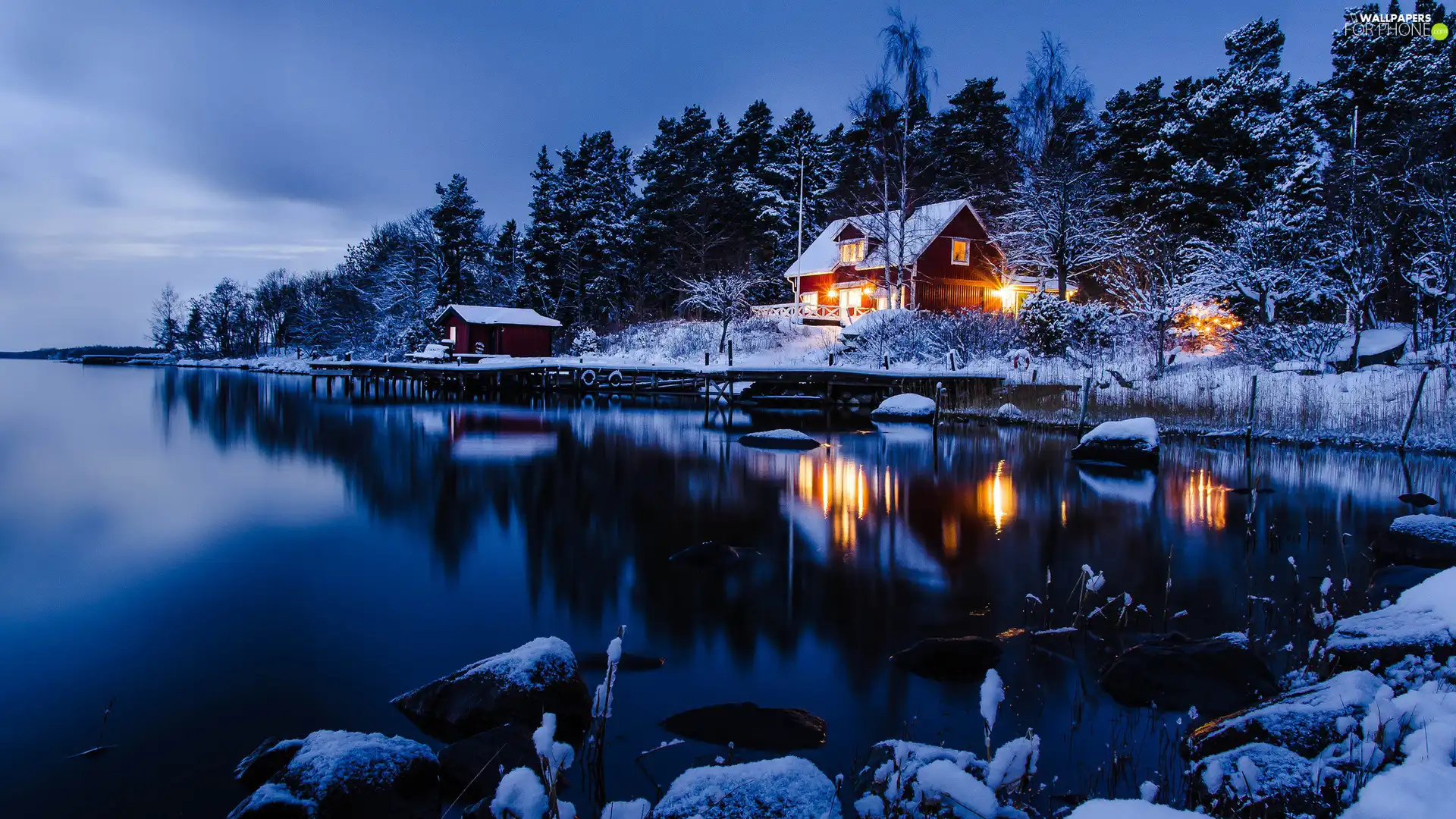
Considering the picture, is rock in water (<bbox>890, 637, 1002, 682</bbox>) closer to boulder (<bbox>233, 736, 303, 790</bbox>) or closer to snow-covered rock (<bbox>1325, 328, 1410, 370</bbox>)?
boulder (<bbox>233, 736, 303, 790</bbox>)

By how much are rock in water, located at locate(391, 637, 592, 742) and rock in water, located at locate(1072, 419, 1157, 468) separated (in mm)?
17050

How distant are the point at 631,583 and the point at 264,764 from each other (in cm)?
496

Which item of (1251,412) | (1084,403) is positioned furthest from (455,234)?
(1251,412)

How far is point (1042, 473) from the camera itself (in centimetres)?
1888

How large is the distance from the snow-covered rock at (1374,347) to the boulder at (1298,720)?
27.3m

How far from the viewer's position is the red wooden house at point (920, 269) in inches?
1816

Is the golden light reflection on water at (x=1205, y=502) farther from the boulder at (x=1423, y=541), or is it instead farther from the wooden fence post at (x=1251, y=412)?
the wooden fence post at (x=1251, y=412)

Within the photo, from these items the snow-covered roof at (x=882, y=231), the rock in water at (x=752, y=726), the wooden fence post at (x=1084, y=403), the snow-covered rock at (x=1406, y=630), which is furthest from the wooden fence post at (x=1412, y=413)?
the snow-covered roof at (x=882, y=231)

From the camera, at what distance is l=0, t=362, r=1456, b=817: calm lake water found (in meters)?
6.05

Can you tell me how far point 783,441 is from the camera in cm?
2348

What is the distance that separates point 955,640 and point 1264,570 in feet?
19.1

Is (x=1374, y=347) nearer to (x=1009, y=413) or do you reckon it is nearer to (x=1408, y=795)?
(x=1009, y=413)

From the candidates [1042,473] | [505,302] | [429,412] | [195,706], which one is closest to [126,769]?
[195,706]

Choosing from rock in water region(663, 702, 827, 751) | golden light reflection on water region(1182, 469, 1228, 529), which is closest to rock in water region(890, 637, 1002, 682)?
rock in water region(663, 702, 827, 751)
